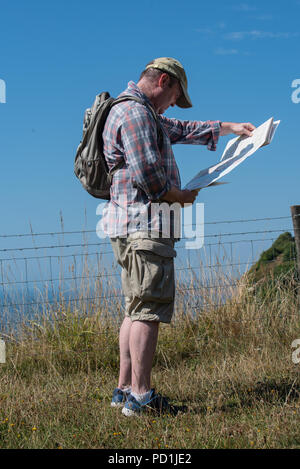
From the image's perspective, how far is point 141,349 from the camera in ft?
9.99

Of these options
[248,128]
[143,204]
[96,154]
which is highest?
[248,128]

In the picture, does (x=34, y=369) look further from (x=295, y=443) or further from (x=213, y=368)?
(x=295, y=443)

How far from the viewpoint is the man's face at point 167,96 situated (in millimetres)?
3145

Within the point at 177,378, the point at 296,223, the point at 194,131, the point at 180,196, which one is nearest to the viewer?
the point at 180,196

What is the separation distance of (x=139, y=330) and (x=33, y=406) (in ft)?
3.38

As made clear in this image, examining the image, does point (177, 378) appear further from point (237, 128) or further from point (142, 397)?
point (237, 128)

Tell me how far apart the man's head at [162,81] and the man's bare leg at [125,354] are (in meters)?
1.32

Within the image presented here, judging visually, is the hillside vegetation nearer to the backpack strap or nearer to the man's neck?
the backpack strap

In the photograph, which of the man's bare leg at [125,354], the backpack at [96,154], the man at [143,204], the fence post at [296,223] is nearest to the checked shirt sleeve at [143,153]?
the man at [143,204]

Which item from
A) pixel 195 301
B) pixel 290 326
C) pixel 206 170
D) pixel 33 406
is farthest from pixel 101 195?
pixel 290 326

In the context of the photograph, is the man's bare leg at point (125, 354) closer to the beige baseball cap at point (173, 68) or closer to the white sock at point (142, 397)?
the white sock at point (142, 397)

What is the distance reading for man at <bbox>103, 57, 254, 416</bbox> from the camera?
9.46 ft

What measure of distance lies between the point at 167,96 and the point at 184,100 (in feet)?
0.49

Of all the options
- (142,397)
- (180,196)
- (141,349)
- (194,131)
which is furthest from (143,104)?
(142,397)
